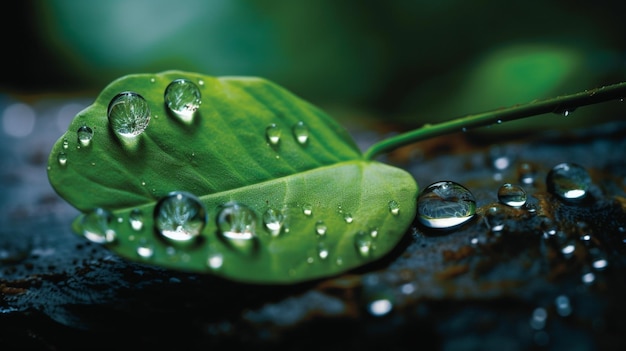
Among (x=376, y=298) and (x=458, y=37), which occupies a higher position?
(x=458, y=37)

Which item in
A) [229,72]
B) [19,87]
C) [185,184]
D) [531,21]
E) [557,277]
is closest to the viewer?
[557,277]

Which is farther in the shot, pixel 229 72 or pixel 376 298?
pixel 229 72

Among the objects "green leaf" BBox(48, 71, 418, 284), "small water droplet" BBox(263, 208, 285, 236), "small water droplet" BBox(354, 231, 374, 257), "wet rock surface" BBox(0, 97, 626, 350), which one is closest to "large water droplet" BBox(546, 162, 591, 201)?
"wet rock surface" BBox(0, 97, 626, 350)

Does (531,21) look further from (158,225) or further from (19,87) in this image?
(19,87)

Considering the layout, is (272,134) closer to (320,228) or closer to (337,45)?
(320,228)

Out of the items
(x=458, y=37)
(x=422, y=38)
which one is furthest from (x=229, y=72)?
(x=458, y=37)
